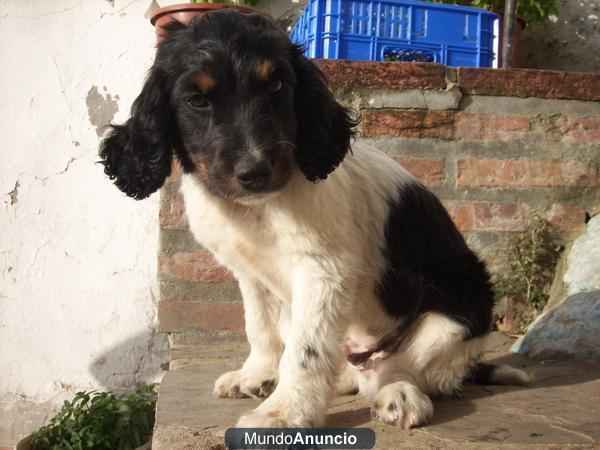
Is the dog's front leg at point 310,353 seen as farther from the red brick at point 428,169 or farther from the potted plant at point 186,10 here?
the potted plant at point 186,10

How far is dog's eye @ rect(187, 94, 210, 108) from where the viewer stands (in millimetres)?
2414

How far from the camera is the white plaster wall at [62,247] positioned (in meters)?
4.82

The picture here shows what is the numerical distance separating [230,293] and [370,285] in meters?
1.56

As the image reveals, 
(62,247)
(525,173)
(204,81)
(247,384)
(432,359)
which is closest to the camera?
(204,81)

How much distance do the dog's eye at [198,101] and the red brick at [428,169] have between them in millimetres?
2074

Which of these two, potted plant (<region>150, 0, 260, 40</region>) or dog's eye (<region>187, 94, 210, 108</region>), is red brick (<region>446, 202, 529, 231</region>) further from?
dog's eye (<region>187, 94, 210, 108</region>)

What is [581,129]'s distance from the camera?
14.5 feet

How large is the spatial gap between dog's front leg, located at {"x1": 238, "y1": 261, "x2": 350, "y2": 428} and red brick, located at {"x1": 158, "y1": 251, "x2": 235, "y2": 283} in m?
1.75

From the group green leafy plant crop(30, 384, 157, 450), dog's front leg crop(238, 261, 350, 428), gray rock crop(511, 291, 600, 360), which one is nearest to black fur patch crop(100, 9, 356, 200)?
dog's front leg crop(238, 261, 350, 428)

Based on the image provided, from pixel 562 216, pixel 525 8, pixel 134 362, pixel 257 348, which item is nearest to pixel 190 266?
pixel 134 362

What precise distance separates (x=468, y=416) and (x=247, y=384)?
919mm

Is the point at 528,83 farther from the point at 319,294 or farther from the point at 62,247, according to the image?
the point at 62,247

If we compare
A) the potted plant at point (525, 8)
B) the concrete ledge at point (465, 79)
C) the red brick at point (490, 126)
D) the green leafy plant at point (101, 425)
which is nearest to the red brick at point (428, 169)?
the red brick at point (490, 126)

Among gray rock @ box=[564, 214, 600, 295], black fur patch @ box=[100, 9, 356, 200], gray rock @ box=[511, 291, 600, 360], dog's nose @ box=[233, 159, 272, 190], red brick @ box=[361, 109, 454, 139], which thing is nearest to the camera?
dog's nose @ box=[233, 159, 272, 190]
